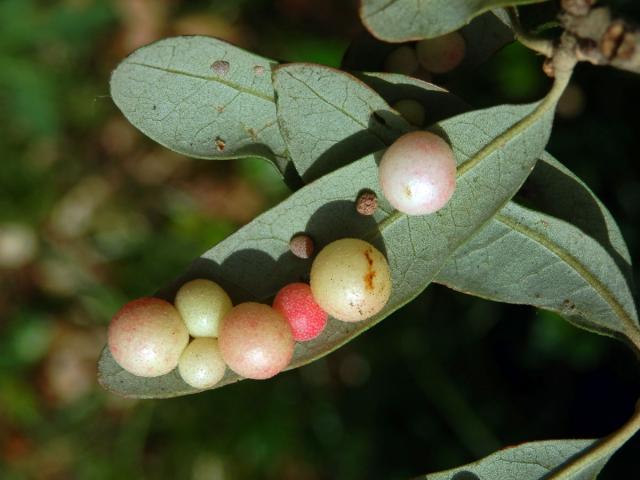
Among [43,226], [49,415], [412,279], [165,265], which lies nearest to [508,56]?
[412,279]

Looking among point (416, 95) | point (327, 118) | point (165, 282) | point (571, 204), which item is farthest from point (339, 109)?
point (165, 282)

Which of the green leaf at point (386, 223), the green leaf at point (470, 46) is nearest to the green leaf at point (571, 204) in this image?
the green leaf at point (386, 223)

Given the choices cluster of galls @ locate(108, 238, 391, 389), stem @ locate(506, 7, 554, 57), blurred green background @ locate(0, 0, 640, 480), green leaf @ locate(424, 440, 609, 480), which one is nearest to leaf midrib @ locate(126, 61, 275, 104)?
cluster of galls @ locate(108, 238, 391, 389)

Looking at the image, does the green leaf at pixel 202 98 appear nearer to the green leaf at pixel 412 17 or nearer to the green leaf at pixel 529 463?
the green leaf at pixel 412 17

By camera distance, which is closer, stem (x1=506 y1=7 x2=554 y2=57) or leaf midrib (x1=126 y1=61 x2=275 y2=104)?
stem (x1=506 y1=7 x2=554 y2=57)

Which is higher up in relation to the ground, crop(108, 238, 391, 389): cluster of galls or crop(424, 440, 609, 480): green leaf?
crop(108, 238, 391, 389): cluster of galls

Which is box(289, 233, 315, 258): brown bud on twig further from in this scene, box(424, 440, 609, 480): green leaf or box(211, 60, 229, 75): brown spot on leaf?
box(424, 440, 609, 480): green leaf

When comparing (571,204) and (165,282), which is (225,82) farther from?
(165,282)
